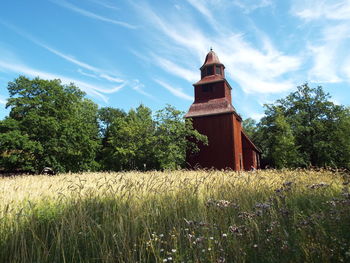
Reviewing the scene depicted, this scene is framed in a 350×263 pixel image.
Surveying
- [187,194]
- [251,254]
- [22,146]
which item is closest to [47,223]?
[187,194]

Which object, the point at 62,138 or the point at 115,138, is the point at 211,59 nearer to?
the point at 115,138

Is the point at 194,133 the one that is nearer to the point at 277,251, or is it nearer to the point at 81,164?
the point at 81,164

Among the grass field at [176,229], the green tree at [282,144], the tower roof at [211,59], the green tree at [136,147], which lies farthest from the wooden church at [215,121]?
the grass field at [176,229]

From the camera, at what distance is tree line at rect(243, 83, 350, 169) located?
30164mm

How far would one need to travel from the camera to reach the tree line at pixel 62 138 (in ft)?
70.8

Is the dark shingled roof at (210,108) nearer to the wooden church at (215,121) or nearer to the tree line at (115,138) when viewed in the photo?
the wooden church at (215,121)

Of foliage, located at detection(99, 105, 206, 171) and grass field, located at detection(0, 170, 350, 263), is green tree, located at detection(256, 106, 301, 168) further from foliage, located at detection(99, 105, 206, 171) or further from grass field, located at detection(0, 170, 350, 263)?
grass field, located at detection(0, 170, 350, 263)

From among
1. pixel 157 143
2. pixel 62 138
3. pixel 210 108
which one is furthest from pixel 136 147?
pixel 210 108

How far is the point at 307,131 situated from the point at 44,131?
32010 millimetres

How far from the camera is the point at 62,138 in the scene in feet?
77.6

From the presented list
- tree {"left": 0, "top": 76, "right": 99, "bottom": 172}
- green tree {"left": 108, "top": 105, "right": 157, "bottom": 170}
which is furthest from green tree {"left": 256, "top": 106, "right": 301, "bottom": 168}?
tree {"left": 0, "top": 76, "right": 99, "bottom": 172}

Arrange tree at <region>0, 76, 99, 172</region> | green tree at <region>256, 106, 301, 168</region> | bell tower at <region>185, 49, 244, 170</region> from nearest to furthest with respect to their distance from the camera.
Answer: tree at <region>0, 76, 99, 172</region> → bell tower at <region>185, 49, 244, 170</region> → green tree at <region>256, 106, 301, 168</region>

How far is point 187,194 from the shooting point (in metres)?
4.80

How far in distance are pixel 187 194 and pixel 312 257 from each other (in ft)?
8.73
